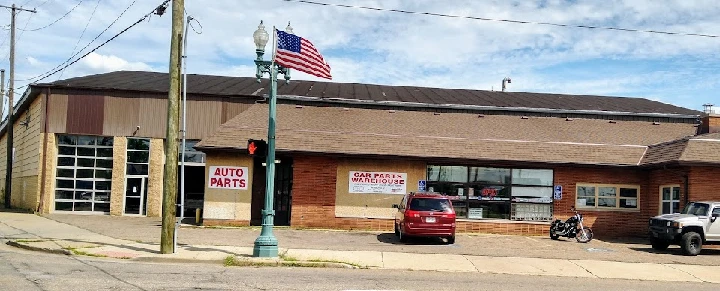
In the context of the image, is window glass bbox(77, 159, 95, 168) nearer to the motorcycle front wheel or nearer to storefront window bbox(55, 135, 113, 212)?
storefront window bbox(55, 135, 113, 212)

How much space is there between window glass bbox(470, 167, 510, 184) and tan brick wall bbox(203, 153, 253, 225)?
28.3 ft

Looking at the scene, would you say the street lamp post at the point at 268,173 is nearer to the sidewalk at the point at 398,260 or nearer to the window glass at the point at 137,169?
the sidewalk at the point at 398,260

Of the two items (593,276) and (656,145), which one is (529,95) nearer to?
(656,145)

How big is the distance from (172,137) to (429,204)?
8223 mm

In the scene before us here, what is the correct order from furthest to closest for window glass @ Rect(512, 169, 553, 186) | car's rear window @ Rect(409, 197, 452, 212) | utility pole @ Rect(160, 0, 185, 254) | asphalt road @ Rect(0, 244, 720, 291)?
window glass @ Rect(512, 169, 553, 186)
car's rear window @ Rect(409, 197, 452, 212)
utility pole @ Rect(160, 0, 185, 254)
asphalt road @ Rect(0, 244, 720, 291)

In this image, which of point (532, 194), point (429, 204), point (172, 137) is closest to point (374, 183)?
point (429, 204)

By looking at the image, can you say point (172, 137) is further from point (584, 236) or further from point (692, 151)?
point (692, 151)

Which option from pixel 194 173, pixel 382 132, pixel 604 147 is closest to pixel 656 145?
pixel 604 147

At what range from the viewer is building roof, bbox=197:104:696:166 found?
981 inches

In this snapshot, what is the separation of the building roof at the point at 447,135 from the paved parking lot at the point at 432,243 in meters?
3.35

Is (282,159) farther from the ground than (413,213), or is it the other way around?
(282,159)

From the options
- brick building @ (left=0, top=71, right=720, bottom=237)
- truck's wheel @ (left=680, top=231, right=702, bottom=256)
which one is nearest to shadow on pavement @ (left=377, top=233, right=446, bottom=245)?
brick building @ (left=0, top=71, right=720, bottom=237)

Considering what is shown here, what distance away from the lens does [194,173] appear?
31.6 metres

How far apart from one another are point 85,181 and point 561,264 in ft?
78.1
